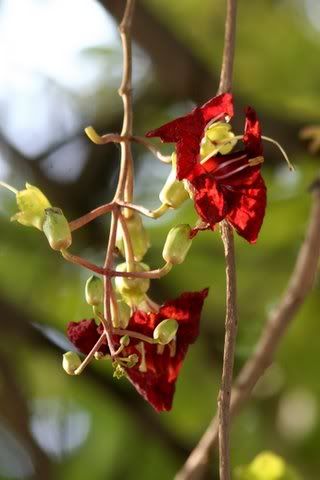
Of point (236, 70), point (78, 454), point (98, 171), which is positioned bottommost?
point (78, 454)

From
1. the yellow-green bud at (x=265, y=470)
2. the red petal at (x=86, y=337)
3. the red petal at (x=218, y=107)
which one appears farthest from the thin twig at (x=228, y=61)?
the yellow-green bud at (x=265, y=470)

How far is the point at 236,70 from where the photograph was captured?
2062 mm

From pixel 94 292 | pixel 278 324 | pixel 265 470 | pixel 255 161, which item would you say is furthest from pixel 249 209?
pixel 265 470

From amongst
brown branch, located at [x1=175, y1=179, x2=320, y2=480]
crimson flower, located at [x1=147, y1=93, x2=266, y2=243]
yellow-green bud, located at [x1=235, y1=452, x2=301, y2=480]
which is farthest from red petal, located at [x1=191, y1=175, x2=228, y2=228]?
yellow-green bud, located at [x1=235, y1=452, x2=301, y2=480]

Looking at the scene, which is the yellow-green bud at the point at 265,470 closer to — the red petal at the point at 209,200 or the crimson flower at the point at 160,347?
the crimson flower at the point at 160,347

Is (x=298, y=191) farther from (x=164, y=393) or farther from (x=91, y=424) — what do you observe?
(x=164, y=393)

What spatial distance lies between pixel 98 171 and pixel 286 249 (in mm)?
345

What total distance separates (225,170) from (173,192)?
0.05 meters

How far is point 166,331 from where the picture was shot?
37.5 inches

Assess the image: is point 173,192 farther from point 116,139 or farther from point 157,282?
point 157,282

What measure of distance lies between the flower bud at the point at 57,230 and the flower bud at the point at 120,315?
0.08 metres

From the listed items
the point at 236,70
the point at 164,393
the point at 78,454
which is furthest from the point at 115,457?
the point at 164,393

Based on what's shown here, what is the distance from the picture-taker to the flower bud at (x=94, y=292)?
3.13ft

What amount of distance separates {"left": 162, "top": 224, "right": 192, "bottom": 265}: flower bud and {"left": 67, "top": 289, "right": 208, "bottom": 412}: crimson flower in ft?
0.24
